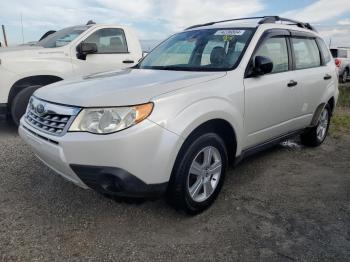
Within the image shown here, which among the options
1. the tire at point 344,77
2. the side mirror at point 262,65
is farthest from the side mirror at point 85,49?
the tire at point 344,77

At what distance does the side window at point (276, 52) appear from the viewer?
379cm

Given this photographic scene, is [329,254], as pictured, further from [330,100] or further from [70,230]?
[330,100]

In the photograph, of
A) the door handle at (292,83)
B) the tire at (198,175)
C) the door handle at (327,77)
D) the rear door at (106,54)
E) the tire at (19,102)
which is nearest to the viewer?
the tire at (198,175)

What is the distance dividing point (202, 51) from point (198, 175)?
1.47m

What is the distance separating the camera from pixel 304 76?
4.32 metres

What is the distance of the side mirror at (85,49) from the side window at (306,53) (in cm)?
315

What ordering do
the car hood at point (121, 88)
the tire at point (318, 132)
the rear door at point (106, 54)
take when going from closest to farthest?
the car hood at point (121, 88)
the tire at point (318, 132)
the rear door at point (106, 54)

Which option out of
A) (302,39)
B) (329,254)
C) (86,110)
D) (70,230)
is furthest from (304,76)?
(70,230)

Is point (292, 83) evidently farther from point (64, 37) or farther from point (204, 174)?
point (64, 37)

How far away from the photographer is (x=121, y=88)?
2795mm

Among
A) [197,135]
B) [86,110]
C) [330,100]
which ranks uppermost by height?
[86,110]

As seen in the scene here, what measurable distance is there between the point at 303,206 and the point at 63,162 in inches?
85.4

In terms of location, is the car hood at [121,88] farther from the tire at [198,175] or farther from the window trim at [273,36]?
the tire at [198,175]

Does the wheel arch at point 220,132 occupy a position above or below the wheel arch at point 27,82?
above
